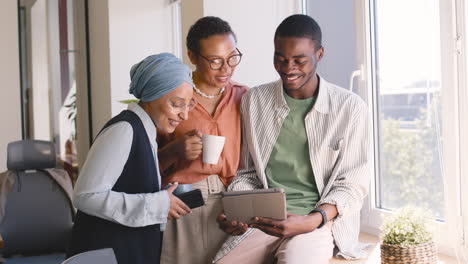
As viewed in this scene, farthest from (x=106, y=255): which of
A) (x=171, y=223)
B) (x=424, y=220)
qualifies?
(x=424, y=220)

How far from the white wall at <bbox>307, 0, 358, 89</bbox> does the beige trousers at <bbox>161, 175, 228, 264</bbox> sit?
3.42ft

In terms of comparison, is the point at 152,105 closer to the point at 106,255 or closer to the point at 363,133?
the point at 106,255

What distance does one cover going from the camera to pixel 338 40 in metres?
2.79

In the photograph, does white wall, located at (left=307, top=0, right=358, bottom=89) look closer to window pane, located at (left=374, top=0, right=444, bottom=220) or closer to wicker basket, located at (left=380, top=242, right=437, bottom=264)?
window pane, located at (left=374, top=0, right=444, bottom=220)

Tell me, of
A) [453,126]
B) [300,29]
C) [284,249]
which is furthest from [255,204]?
[453,126]

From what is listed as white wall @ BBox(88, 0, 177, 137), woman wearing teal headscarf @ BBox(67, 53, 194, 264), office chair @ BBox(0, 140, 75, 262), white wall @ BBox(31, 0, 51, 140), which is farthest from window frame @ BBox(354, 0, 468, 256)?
white wall @ BBox(31, 0, 51, 140)

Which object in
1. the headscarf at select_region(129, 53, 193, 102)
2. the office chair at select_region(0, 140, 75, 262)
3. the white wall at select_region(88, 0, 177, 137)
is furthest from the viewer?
the white wall at select_region(88, 0, 177, 137)

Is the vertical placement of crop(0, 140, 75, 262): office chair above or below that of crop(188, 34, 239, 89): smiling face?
below

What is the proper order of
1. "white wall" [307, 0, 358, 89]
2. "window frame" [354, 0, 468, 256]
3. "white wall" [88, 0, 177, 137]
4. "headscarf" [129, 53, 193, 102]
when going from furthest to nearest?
"white wall" [88, 0, 177, 137], "white wall" [307, 0, 358, 89], "window frame" [354, 0, 468, 256], "headscarf" [129, 53, 193, 102]

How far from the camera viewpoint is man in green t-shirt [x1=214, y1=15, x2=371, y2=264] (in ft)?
6.12

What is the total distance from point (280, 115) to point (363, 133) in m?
0.29

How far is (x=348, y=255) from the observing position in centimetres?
197

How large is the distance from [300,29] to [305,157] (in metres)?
0.43

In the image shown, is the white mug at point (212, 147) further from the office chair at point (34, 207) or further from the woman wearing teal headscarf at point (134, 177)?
the office chair at point (34, 207)
